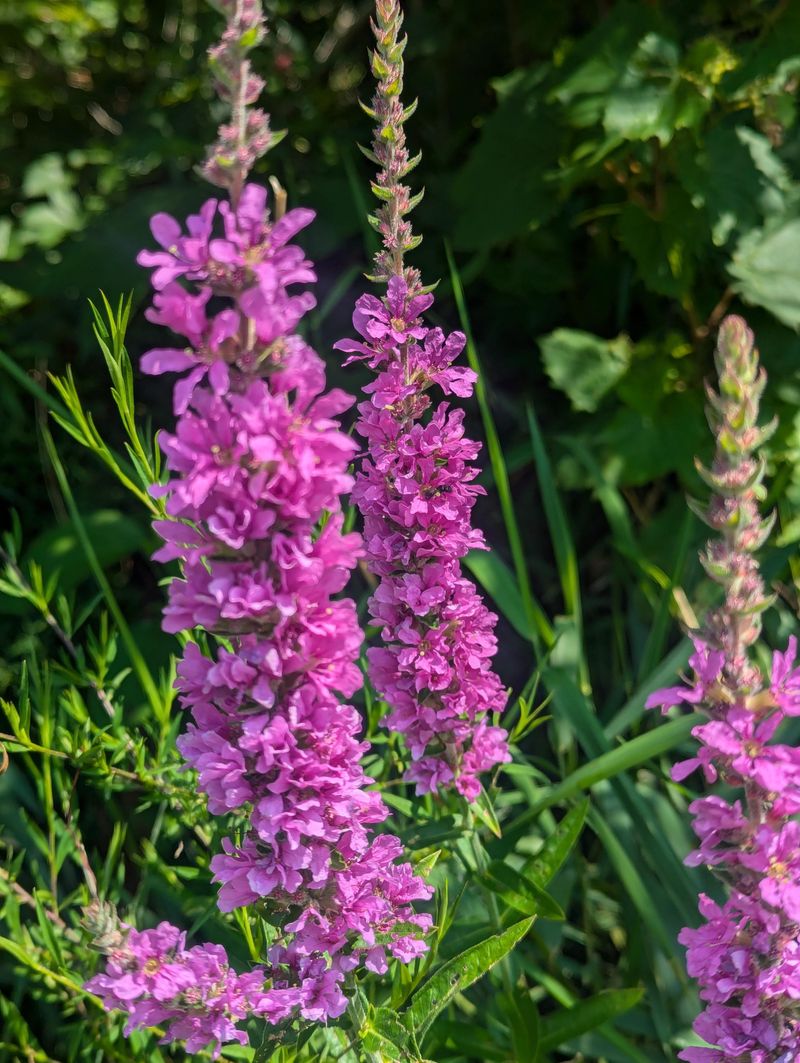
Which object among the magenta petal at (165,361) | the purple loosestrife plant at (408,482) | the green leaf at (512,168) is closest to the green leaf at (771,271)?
the green leaf at (512,168)

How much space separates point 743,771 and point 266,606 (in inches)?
16.7

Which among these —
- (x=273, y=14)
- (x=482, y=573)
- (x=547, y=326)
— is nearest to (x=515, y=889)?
(x=482, y=573)

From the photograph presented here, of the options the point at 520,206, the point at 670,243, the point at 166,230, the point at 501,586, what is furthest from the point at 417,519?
the point at 520,206

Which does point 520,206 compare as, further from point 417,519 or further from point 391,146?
point 417,519

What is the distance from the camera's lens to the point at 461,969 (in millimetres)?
1087

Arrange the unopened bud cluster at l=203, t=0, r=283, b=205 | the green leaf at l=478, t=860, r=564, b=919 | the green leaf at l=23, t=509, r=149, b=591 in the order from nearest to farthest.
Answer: the unopened bud cluster at l=203, t=0, r=283, b=205
the green leaf at l=478, t=860, r=564, b=919
the green leaf at l=23, t=509, r=149, b=591

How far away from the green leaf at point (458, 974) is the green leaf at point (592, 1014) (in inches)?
13.2

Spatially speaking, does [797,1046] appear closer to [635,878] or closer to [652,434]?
[635,878]

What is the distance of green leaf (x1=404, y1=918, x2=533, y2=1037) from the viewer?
3.50 ft

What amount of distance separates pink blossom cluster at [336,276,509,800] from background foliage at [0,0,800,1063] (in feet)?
0.85

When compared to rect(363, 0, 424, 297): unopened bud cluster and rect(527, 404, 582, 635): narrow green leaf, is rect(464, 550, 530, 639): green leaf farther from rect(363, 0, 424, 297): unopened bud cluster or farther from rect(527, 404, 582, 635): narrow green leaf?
rect(363, 0, 424, 297): unopened bud cluster

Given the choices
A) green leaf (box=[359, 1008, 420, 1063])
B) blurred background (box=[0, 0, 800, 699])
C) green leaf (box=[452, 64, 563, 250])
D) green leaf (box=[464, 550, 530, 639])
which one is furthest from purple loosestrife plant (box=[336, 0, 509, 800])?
green leaf (box=[452, 64, 563, 250])

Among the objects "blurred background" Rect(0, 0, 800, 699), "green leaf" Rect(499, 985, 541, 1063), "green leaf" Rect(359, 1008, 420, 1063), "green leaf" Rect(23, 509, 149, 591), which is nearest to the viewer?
"green leaf" Rect(359, 1008, 420, 1063)

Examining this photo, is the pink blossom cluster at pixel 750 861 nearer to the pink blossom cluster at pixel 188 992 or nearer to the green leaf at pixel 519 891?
the green leaf at pixel 519 891
